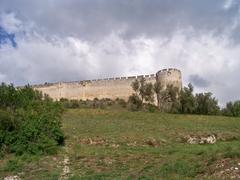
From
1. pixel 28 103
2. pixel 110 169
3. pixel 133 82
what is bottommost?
pixel 110 169

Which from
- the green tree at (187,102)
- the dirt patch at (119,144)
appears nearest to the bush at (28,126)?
the dirt patch at (119,144)

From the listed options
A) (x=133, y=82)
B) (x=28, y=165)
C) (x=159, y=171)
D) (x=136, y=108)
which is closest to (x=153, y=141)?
(x=28, y=165)

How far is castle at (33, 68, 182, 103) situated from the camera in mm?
84062

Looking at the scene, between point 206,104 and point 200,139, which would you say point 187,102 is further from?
point 200,139

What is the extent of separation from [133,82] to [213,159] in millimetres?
64079

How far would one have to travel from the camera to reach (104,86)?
293 ft

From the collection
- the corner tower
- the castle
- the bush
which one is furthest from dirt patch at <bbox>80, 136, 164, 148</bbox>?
the corner tower

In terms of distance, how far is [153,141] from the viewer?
35.2 meters

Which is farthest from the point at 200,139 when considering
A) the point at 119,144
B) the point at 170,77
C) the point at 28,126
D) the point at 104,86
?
the point at 104,86

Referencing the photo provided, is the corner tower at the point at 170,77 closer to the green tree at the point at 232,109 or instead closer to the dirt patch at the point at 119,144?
the green tree at the point at 232,109

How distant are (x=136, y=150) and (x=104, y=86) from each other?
2325 inches

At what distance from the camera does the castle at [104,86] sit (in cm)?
8406

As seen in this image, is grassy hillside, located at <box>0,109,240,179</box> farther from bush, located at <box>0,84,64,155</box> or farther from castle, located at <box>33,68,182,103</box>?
castle, located at <box>33,68,182,103</box>

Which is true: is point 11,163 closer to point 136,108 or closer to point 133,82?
point 136,108
